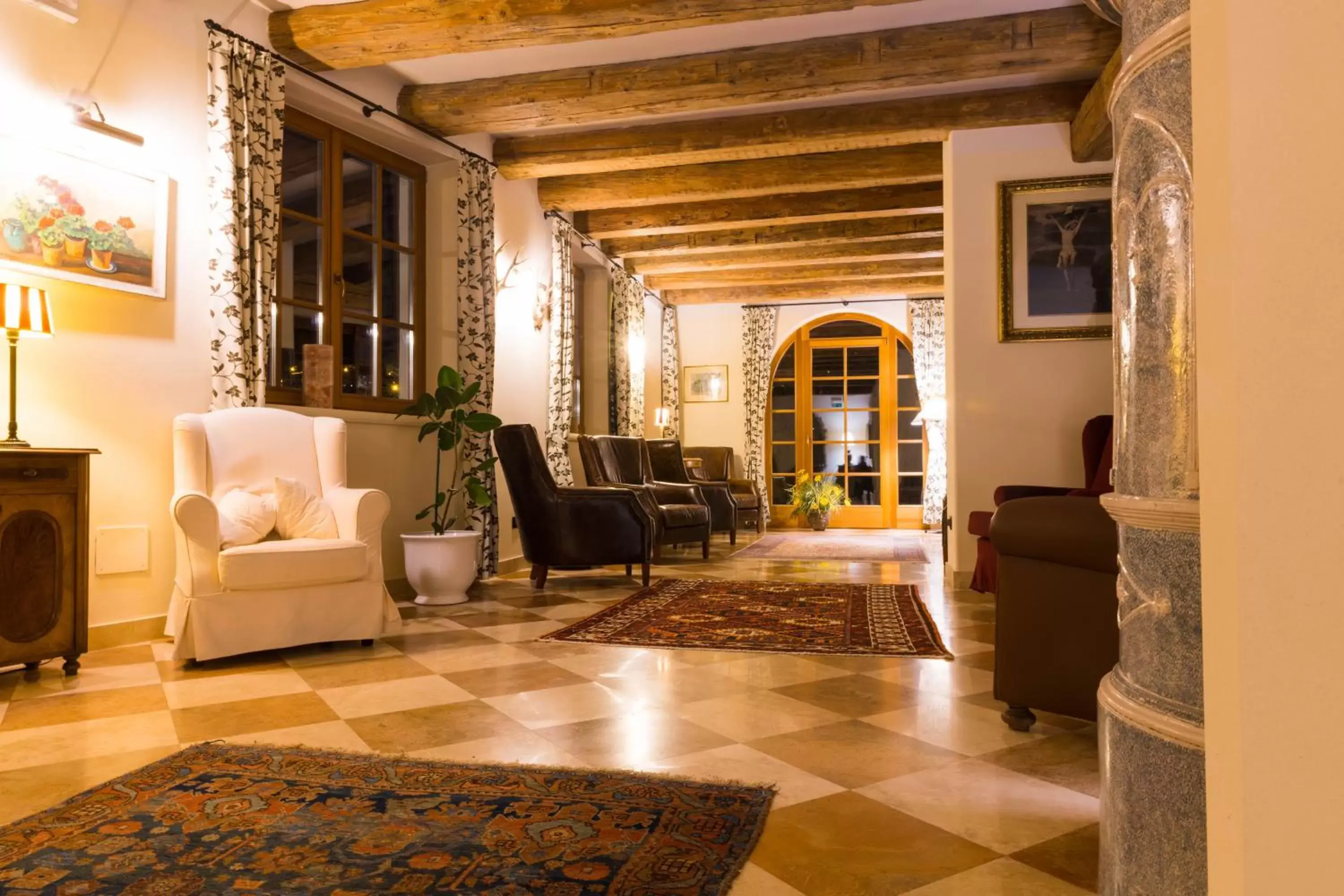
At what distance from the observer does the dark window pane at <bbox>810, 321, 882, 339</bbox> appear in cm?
1131

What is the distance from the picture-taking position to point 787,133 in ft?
18.9

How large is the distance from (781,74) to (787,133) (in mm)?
880

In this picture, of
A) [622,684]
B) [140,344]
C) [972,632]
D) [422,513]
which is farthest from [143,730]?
[972,632]

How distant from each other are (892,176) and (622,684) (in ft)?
15.6

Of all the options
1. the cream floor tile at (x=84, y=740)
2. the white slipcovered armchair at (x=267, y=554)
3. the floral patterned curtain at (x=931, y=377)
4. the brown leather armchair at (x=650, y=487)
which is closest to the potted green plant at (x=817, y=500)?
the floral patterned curtain at (x=931, y=377)

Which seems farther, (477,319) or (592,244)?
(592,244)

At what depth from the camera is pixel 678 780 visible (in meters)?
1.97

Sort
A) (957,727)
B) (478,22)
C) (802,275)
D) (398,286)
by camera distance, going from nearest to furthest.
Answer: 1. (957,727)
2. (478,22)
3. (398,286)
4. (802,275)

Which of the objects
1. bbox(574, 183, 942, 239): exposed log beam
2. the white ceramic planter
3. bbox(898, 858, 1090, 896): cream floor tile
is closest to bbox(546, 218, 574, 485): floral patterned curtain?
bbox(574, 183, 942, 239): exposed log beam

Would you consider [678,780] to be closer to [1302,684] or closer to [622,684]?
[622,684]

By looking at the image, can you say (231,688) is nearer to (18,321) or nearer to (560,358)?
(18,321)

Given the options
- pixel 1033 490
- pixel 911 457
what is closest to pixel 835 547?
pixel 911 457

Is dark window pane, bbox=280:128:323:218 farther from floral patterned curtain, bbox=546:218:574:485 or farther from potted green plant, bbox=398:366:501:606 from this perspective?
floral patterned curtain, bbox=546:218:574:485

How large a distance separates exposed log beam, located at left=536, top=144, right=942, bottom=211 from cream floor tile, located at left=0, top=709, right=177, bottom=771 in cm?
522
